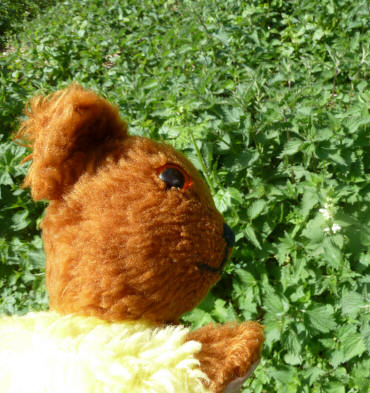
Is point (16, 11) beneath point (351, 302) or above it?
above

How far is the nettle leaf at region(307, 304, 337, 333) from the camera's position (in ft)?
6.01

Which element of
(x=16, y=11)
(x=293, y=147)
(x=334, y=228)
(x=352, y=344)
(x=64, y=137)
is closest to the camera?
(x=64, y=137)

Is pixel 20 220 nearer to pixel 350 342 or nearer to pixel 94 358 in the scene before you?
pixel 94 358

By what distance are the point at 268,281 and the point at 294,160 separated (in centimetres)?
73

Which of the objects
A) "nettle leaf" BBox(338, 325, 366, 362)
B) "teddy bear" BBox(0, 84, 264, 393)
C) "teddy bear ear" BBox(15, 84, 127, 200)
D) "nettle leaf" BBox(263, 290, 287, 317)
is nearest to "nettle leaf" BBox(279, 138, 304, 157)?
"nettle leaf" BBox(263, 290, 287, 317)

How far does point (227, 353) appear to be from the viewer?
3.78ft

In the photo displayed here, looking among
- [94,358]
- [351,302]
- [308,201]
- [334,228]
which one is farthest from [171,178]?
[351,302]

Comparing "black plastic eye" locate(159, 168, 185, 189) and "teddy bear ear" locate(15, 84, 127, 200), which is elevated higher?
"teddy bear ear" locate(15, 84, 127, 200)

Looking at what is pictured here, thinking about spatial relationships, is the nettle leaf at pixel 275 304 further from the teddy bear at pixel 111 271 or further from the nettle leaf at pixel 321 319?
the teddy bear at pixel 111 271

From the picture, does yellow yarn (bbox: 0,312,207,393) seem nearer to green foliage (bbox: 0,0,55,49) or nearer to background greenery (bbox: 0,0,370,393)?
background greenery (bbox: 0,0,370,393)

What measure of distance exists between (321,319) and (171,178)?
3.71 ft

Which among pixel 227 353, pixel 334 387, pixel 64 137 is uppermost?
pixel 64 137

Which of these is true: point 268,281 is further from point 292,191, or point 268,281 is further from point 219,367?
point 219,367

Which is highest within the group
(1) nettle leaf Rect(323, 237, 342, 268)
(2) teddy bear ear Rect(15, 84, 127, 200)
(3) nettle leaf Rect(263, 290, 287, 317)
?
(2) teddy bear ear Rect(15, 84, 127, 200)
